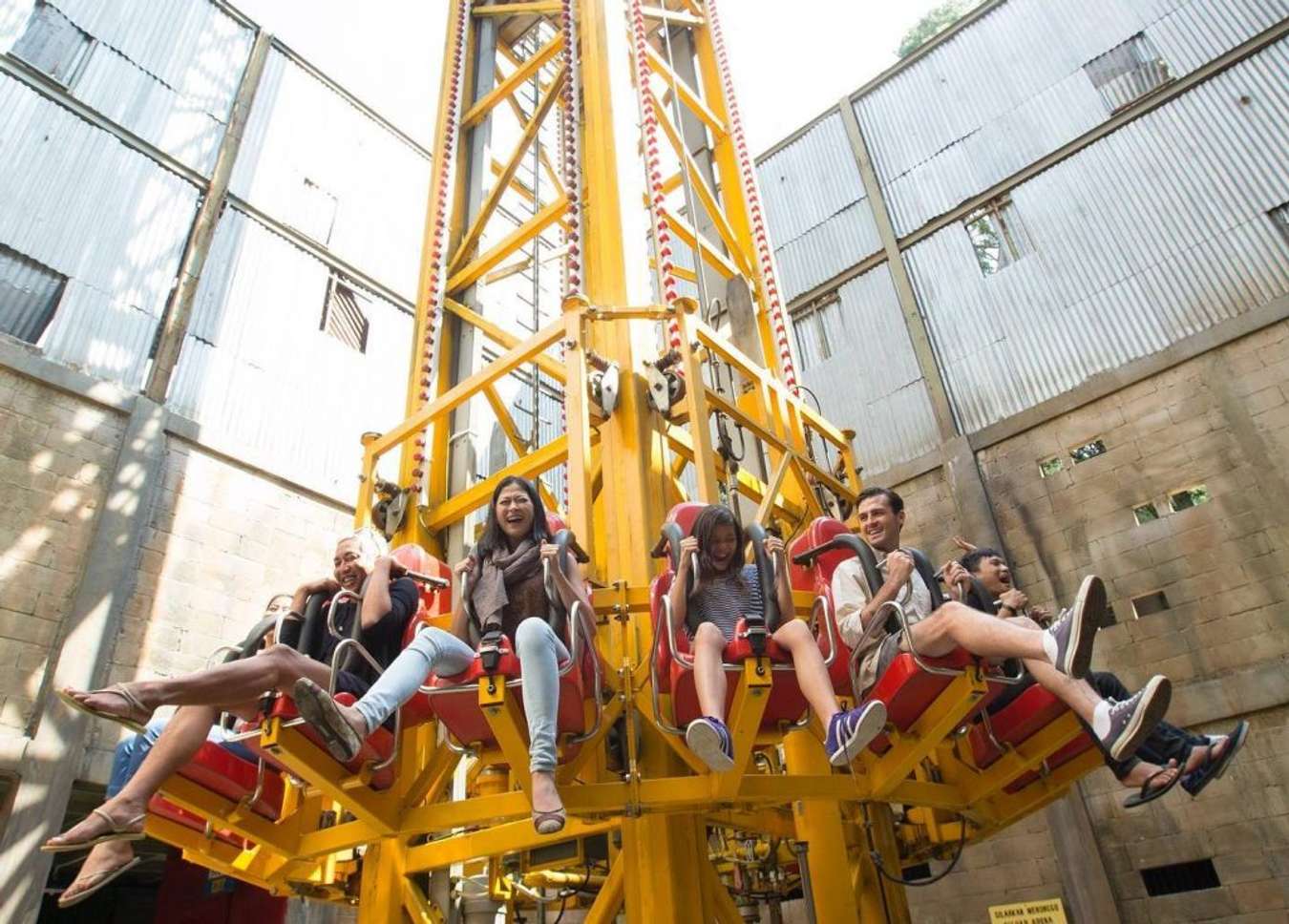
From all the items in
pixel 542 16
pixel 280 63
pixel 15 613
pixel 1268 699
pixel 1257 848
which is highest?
pixel 280 63

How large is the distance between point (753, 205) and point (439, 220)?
3103 millimetres

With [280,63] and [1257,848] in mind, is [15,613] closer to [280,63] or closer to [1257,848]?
[280,63]

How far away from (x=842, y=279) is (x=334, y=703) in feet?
40.6

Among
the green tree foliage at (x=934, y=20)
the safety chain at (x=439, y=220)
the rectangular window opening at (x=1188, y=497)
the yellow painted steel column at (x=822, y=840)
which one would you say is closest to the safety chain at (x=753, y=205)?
the safety chain at (x=439, y=220)

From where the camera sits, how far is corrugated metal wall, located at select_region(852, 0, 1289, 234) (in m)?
11.3

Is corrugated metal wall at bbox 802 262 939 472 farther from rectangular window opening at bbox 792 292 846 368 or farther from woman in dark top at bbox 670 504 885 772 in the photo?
woman in dark top at bbox 670 504 885 772

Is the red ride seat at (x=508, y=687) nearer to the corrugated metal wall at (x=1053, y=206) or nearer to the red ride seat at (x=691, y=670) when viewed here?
the red ride seat at (x=691, y=670)

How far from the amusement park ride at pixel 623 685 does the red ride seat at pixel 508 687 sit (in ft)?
0.05

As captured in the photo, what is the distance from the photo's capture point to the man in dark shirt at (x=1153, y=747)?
3514 millimetres

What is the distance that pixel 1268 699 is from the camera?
27.0 ft

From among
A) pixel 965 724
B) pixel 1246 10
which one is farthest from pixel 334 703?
pixel 1246 10

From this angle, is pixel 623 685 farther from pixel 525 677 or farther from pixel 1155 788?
pixel 1155 788

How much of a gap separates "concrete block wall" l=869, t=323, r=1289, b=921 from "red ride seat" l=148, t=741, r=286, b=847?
8.34 meters

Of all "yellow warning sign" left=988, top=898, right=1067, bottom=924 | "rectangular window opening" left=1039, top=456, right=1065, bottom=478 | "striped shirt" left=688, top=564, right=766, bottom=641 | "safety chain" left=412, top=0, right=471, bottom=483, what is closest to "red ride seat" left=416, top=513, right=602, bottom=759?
"striped shirt" left=688, top=564, right=766, bottom=641
